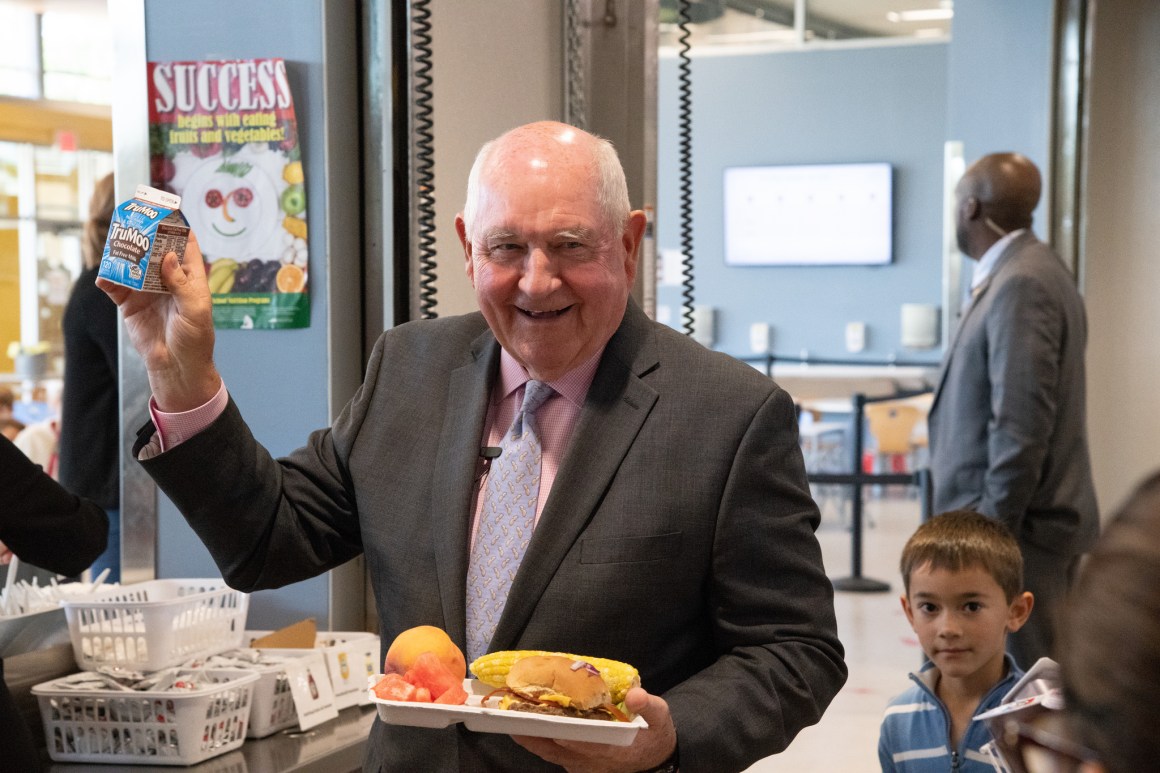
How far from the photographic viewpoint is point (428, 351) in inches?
75.2

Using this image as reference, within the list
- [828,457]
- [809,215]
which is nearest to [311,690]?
[828,457]

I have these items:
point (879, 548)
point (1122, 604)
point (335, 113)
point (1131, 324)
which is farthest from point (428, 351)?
point (879, 548)

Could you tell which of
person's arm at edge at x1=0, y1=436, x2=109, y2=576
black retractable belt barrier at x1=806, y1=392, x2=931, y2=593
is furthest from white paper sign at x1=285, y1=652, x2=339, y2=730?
black retractable belt barrier at x1=806, y1=392, x2=931, y2=593

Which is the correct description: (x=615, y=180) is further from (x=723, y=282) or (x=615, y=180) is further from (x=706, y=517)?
(x=723, y=282)

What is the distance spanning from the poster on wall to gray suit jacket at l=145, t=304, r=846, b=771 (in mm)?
1152

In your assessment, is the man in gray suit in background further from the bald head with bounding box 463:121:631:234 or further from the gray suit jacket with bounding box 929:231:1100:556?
the bald head with bounding box 463:121:631:234

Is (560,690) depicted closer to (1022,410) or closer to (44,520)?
(44,520)

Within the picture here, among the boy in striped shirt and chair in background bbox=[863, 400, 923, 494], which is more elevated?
the boy in striped shirt

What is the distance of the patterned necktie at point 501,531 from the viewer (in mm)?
1694

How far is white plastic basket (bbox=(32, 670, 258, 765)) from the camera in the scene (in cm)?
238

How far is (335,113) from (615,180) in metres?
1.31

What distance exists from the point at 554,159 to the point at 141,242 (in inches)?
19.9

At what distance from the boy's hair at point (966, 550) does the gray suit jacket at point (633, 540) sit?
38.7 inches

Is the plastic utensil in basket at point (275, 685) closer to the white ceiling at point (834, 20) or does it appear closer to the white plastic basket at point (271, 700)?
the white plastic basket at point (271, 700)
